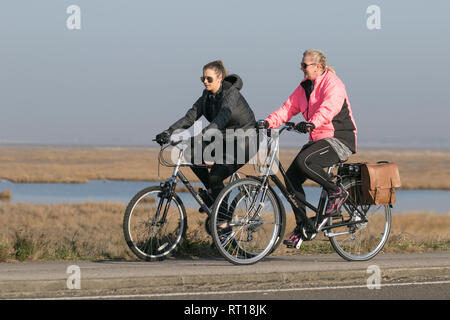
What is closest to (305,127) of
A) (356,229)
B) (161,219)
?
(356,229)

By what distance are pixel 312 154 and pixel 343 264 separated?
4.19 feet

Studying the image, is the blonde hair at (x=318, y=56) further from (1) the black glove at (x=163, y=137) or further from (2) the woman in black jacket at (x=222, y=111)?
(1) the black glove at (x=163, y=137)

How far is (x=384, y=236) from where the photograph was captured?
8305mm

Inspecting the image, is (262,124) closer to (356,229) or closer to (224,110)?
(224,110)

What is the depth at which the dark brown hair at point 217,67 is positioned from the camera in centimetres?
784

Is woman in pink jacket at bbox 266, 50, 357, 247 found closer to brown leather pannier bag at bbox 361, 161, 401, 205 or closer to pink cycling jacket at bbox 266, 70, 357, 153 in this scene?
pink cycling jacket at bbox 266, 70, 357, 153

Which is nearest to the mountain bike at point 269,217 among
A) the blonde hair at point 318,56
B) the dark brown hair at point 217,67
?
the blonde hair at point 318,56

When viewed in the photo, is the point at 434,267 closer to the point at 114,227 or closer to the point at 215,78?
the point at 215,78

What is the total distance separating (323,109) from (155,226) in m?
2.31

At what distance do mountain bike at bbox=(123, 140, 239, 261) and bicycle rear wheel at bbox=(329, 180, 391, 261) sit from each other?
1.59 m

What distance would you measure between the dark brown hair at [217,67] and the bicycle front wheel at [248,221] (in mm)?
1342

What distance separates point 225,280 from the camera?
21.9 feet
